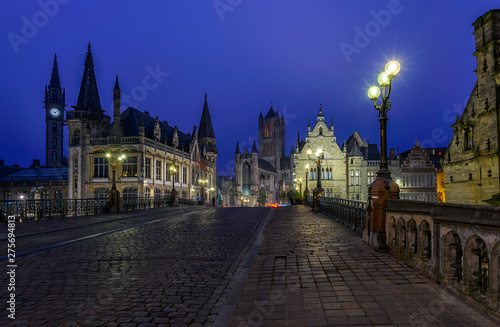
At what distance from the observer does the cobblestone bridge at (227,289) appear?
3.54 metres

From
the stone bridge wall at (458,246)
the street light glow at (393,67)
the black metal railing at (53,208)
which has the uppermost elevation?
the street light glow at (393,67)

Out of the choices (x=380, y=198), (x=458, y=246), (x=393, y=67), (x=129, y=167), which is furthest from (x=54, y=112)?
(x=458, y=246)

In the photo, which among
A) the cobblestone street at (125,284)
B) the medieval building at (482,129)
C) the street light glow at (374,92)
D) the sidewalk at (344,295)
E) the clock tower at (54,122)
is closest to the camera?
the sidewalk at (344,295)

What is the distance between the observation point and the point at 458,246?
4.14 metres

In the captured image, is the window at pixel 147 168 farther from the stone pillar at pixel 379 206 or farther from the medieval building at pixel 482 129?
the stone pillar at pixel 379 206

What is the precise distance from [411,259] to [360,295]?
6.80ft

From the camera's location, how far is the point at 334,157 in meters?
51.9

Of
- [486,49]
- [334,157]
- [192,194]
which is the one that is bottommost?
[192,194]

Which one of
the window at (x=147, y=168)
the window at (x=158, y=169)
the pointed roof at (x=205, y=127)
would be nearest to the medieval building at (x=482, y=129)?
the window at (x=147, y=168)

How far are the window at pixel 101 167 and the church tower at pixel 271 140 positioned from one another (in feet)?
237

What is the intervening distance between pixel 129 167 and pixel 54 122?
69.0 m

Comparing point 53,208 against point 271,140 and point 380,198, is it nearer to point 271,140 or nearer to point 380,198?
point 380,198

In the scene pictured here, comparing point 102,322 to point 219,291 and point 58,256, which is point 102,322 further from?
point 58,256

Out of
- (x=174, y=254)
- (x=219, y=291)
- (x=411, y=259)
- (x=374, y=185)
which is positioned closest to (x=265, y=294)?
(x=219, y=291)
